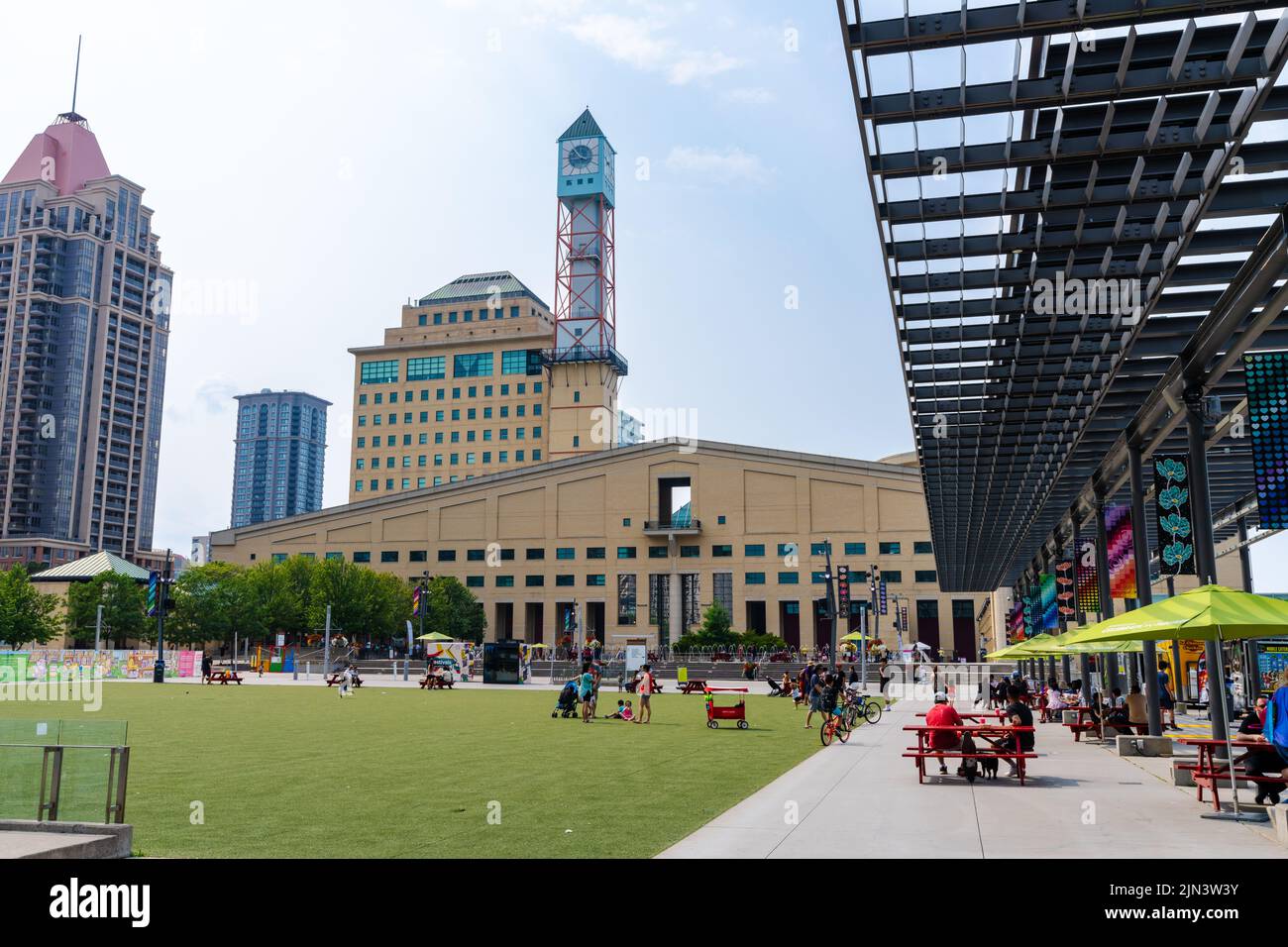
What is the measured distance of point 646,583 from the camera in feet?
347

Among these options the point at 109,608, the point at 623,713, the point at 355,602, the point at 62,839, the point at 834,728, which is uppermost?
the point at 355,602

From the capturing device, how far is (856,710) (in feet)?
93.8

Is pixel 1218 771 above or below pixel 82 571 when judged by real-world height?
below

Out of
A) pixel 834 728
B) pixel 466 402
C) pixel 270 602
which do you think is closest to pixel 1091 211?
pixel 834 728

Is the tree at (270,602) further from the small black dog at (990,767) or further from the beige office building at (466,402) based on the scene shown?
the small black dog at (990,767)

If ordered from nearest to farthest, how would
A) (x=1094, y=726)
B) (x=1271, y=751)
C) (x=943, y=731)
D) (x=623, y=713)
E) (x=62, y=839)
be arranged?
(x=62, y=839) → (x=1271, y=751) → (x=943, y=731) → (x=1094, y=726) → (x=623, y=713)

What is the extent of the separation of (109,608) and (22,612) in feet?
22.8

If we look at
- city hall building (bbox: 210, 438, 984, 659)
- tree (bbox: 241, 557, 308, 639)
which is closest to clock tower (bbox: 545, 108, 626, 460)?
city hall building (bbox: 210, 438, 984, 659)

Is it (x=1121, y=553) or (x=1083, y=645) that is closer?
(x=1083, y=645)

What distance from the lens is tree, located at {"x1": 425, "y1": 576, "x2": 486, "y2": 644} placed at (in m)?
99.6

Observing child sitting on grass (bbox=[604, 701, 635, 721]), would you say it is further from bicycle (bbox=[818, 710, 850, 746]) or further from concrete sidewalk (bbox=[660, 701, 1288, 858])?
concrete sidewalk (bbox=[660, 701, 1288, 858])

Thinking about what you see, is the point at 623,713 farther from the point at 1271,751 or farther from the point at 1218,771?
the point at 1271,751

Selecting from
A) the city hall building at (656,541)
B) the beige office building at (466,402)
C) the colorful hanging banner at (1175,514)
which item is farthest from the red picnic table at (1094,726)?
the beige office building at (466,402)
